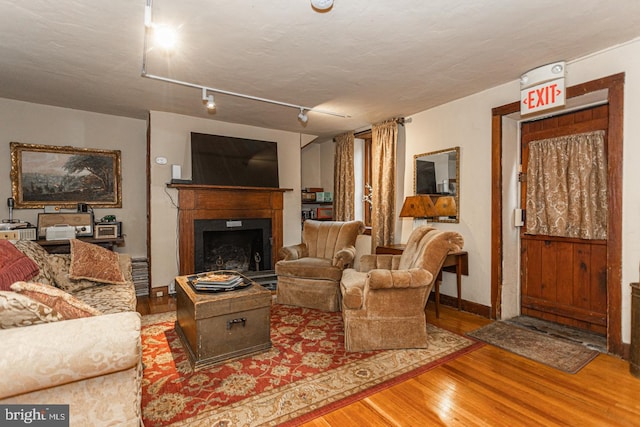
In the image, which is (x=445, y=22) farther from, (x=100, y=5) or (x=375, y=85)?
(x=100, y=5)

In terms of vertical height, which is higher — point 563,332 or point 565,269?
point 565,269

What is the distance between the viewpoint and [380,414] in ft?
5.79

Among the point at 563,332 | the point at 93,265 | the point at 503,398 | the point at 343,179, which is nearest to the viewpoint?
the point at 503,398

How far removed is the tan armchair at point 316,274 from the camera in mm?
3488

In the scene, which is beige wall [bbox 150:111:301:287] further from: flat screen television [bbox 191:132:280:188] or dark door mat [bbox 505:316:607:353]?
dark door mat [bbox 505:316:607:353]

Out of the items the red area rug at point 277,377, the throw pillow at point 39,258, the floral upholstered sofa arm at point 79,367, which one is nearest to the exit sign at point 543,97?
the red area rug at point 277,377

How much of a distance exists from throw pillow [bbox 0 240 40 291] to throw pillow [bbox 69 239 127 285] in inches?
13.8

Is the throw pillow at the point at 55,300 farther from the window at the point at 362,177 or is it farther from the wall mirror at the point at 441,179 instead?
the window at the point at 362,177

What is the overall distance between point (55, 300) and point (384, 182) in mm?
3796

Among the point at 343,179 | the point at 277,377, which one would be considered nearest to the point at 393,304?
the point at 277,377

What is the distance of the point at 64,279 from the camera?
2.62m

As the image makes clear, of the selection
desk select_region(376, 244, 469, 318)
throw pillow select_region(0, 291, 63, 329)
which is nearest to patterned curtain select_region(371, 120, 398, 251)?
desk select_region(376, 244, 469, 318)

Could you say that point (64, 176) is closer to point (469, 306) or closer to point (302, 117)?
point (302, 117)
